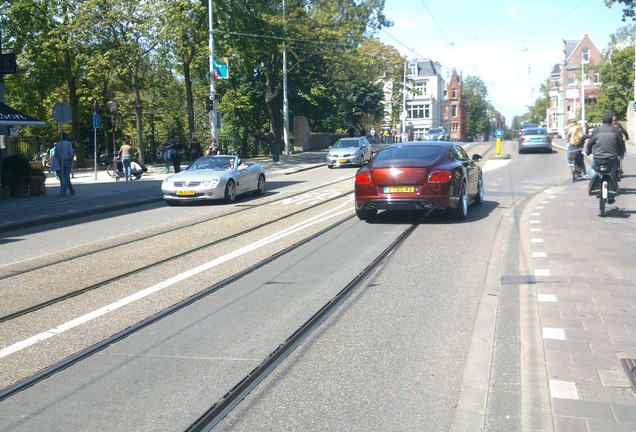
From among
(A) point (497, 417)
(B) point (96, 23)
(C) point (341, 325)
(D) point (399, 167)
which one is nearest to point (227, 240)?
(D) point (399, 167)

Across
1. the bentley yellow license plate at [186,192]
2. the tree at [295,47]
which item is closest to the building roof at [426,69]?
the tree at [295,47]

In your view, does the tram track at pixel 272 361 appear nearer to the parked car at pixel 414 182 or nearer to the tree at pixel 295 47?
the parked car at pixel 414 182

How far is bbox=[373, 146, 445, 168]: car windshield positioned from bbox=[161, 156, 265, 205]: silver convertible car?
549 cm

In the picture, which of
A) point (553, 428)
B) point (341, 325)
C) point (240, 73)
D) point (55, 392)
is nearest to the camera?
point (553, 428)

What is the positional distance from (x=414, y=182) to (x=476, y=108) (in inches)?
5570

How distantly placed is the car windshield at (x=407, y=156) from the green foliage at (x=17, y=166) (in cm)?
1252

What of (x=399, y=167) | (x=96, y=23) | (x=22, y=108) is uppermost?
(x=96, y=23)

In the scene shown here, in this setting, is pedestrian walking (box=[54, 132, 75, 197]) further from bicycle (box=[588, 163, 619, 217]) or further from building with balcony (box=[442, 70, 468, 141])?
building with balcony (box=[442, 70, 468, 141])

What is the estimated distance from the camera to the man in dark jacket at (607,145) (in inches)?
509

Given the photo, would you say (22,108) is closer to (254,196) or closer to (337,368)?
(254,196)

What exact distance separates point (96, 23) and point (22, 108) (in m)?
12.4

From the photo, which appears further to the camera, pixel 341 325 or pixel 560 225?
pixel 560 225

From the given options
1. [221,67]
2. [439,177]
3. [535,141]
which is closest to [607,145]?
[439,177]

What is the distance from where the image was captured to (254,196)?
2030cm
